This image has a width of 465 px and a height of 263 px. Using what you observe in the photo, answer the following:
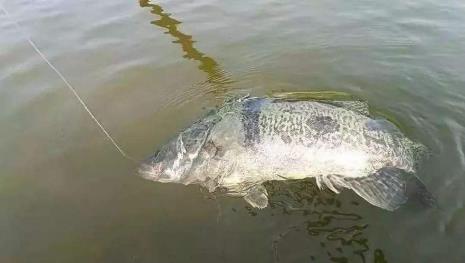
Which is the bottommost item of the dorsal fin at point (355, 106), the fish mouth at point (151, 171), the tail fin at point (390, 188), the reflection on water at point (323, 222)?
the fish mouth at point (151, 171)

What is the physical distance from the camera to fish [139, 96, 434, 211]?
4.23 metres

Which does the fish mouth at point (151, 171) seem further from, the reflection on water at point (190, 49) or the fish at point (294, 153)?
the reflection on water at point (190, 49)

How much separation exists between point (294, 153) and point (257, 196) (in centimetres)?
55

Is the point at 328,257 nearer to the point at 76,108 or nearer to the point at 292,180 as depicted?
the point at 292,180

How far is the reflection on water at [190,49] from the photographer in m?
6.48

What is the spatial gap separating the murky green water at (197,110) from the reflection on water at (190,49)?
0.12ft

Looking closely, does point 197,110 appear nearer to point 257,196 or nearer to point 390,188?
point 257,196

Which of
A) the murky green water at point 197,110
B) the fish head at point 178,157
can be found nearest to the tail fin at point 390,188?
the murky green water at point 197,110

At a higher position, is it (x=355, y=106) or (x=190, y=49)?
(x=355, y=106)

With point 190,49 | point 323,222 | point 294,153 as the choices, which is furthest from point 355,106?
point 190,49

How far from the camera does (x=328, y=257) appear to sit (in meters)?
3.84

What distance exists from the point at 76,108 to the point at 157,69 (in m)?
1.41

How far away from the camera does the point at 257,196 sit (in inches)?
170

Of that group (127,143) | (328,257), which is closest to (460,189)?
(328,257)
